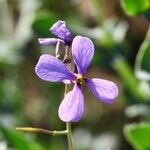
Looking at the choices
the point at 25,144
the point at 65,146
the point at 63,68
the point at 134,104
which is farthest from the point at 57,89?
the point at 63,68

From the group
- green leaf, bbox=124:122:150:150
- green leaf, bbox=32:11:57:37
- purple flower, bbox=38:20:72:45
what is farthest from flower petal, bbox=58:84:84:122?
green leaf, bbox=32:11:57:37

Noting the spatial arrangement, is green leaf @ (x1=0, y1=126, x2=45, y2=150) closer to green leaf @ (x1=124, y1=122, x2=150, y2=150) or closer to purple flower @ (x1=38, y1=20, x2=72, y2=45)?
green leaf @ (x1=124, y1=122, x2=150, y2=150)

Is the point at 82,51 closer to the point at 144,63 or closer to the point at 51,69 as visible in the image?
the point at 51,69

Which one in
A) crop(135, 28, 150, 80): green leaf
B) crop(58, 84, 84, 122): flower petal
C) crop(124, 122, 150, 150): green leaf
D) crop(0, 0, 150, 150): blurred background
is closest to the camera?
crop(58, 84, 84, 122): flower petal

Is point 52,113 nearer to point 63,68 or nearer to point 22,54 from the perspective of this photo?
point 22,54

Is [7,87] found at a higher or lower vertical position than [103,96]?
lower

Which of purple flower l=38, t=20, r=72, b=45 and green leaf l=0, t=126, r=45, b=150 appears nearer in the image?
purple flower l=38, t=20, r=72, b=45
